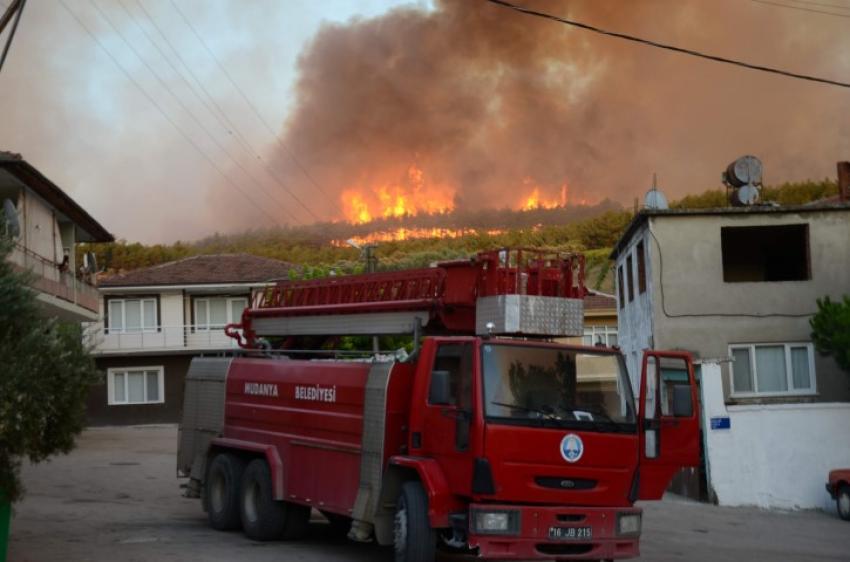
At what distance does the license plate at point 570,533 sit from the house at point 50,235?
814 inches

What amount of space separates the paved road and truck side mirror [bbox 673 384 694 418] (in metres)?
3.41

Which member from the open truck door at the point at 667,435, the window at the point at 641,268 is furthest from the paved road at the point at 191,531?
the window at the point at 641,268

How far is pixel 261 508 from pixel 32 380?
5.09 metres

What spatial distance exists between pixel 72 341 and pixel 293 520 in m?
4.82

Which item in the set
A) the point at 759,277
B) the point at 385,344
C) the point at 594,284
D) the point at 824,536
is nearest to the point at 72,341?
the point at 385,344

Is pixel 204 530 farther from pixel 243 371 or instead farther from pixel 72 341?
pixel 72 341

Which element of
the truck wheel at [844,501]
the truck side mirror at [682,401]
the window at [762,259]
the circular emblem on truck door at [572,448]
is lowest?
the truck wheel at [844,501]

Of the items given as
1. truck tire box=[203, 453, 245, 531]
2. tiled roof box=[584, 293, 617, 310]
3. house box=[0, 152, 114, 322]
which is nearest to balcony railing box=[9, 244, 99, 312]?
house box=[0, 152, 114, 322]

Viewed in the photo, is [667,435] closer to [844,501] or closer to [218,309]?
[844,501]

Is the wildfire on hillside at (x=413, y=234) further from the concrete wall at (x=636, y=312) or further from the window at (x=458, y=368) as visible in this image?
the window at (x=458, y=368)

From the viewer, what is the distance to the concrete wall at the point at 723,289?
80.7 feet

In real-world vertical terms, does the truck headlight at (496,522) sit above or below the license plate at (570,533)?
above

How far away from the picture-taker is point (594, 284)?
211 ft

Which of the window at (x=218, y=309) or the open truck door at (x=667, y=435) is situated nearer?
the open truck door at (x=667, y=435)
